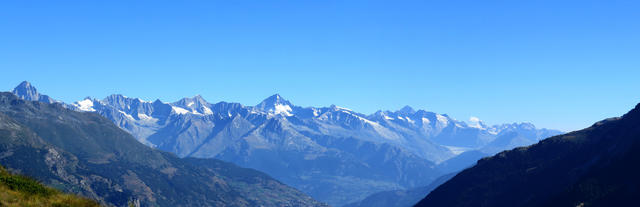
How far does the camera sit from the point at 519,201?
7244 inches

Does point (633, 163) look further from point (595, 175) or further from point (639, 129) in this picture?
point (639, 129)

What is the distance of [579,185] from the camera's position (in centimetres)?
14838

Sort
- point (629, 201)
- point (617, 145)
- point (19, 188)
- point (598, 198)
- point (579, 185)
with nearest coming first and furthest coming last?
1. point (19, 188)
2. point (629, 201)
3. point (598, 198)
4. point (579, 185)
5. point (617, 145)

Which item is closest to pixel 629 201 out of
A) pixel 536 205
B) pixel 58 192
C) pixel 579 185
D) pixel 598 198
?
pixel 598 198

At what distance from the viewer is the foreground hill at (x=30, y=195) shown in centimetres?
3697

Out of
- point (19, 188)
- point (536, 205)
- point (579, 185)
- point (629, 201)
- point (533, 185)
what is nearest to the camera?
point (19, 188)

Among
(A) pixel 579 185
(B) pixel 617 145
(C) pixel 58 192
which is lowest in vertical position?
(C) pixel 58 192

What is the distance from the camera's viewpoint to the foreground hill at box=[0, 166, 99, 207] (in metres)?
37.0

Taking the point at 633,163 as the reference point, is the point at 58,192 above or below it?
below

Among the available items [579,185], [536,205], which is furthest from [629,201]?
[536,205]

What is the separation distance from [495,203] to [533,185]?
15.2 meters

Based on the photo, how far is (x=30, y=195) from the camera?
128 feet

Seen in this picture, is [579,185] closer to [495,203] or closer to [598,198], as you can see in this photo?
[598,198]

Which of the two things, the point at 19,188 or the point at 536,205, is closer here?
the point at 19,188
